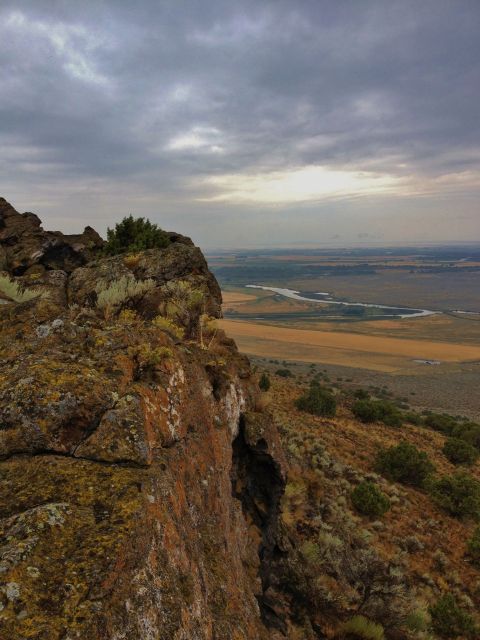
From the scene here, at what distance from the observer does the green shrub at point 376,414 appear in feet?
114

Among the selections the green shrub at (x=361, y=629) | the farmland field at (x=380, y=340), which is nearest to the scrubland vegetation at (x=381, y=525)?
the green shrub at (x=361, y=629)

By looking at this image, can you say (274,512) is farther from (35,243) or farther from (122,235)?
(35,243)

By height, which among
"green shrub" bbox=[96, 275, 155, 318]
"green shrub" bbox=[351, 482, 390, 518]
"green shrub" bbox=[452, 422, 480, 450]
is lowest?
"green shrub" bbox=[452, 422, 480, 450]

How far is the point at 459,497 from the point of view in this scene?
2122cm

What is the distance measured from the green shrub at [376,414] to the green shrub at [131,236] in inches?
1037

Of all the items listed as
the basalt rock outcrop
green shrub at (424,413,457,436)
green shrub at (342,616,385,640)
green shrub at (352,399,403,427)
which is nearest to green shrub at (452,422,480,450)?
green shrub at (424,413,457,436)

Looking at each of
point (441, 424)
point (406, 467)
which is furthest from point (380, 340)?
point (406, 467)

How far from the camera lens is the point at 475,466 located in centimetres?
2950

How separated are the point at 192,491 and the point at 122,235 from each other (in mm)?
14142

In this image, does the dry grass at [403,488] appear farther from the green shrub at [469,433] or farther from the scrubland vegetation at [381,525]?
the green shrub at [469,433]

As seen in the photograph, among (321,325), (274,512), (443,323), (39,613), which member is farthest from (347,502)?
(443,323)

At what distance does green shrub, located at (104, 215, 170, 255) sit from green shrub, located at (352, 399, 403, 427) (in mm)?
26329

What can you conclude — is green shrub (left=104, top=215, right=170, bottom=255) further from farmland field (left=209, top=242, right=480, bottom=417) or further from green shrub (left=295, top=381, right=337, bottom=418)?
farmland field (left=209, top=242, right=480, bottom=417)

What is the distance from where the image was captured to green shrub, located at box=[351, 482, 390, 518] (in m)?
18.5
